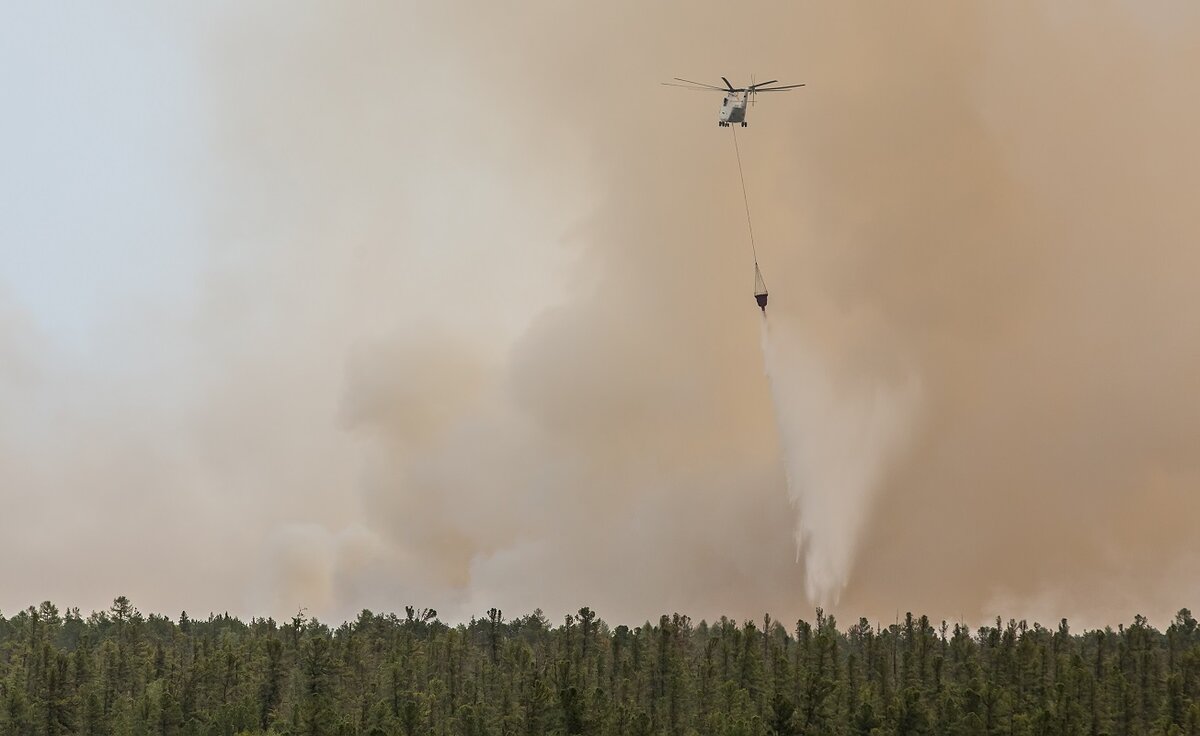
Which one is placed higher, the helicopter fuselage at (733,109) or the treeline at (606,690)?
the helicopter fuselage at (733,109)

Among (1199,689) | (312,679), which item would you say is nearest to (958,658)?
(1199,689)

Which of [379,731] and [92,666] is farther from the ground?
[92,666]

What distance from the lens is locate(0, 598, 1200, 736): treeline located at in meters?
132

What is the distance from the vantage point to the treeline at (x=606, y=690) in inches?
5192

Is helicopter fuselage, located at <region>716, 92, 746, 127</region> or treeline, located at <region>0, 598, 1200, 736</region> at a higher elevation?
helicopter fuselage, located at <region>716, 92, 746, 127</region>

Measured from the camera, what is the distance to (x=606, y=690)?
17062 cm

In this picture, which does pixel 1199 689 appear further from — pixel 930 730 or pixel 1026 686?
pixel 930 730

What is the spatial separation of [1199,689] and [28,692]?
456ft

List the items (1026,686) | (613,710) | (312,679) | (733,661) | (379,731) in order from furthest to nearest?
1. (733,661)
2. (1026,686)
3. (312,679)
4. (613,710)
5. (379,731)

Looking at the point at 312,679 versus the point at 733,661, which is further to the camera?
the point at 733,661

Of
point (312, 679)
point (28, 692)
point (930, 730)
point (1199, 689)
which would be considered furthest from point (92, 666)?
point (1199, 689)

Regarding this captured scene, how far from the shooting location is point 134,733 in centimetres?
13850

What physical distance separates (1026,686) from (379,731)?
84.0 metres

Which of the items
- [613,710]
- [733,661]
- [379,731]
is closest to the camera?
[379,731]
